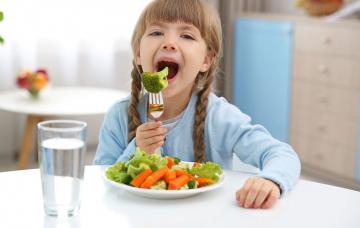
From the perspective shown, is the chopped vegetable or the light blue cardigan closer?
the chopped vegetable

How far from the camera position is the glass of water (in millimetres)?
1075

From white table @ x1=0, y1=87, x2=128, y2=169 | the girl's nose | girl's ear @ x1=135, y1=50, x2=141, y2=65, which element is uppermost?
the girl's nose

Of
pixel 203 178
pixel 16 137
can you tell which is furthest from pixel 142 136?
pixel 16 137

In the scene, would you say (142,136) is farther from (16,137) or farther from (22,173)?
(16,137)

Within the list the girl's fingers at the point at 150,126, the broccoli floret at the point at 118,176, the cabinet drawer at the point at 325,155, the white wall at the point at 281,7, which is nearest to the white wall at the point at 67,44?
the white wall at the point at 281,7

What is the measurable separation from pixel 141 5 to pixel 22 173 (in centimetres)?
332

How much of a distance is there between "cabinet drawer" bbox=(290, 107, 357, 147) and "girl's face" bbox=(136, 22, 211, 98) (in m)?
2.34

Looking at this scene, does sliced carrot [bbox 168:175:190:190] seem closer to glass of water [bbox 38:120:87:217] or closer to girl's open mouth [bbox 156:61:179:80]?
glass of water [bbox 38:120:87:217]

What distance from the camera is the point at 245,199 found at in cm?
122

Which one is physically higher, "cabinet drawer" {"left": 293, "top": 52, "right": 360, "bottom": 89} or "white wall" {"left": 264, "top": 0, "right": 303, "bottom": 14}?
"white wall" {"left": 264, "top": 0, "right": 303, "bottom": 14}

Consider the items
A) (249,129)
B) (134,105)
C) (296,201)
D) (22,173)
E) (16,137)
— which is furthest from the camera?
(16,137)

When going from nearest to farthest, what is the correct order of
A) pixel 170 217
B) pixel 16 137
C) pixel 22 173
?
pixel 170 217 < pixel 22 173 < pixel 16 137

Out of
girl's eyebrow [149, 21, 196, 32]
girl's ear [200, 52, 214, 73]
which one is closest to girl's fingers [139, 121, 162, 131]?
girl's eyebrow [149, 21, 196, 32]

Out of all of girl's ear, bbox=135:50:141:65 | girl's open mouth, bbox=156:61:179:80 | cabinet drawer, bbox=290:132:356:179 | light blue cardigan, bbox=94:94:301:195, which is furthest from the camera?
cabinet drawer, bbox=290:132:356:179
